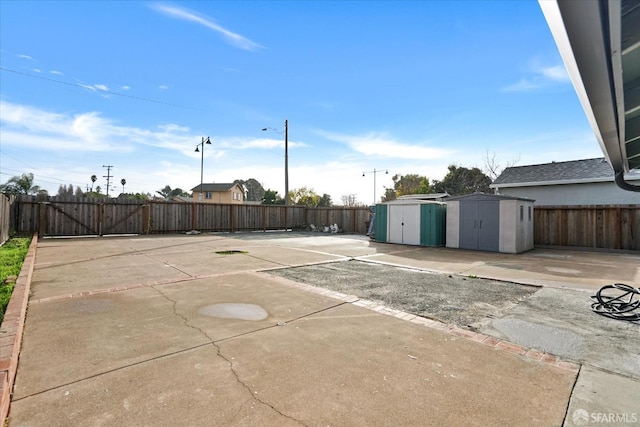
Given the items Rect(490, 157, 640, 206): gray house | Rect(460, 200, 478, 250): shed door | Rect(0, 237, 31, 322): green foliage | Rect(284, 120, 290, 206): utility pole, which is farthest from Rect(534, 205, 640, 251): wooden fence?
Rect(0, 237, 31, 322): green foliage

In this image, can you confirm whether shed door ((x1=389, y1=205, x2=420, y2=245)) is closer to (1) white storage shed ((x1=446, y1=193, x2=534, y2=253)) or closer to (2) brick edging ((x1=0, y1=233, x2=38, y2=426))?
(1) white storage shed ((x1=446, y1=193, x2=534, y2=253))

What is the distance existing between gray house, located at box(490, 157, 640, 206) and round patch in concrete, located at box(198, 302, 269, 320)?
52.6 ft

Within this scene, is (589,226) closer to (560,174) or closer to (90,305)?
(560,174)

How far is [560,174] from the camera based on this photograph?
14.6m

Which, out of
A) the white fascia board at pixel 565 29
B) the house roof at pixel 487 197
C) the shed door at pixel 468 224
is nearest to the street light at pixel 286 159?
the house roof at pixel 487 197

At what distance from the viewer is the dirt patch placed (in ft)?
13.3

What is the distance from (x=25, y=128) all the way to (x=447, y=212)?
21.4 m

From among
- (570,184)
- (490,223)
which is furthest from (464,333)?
(570,184)

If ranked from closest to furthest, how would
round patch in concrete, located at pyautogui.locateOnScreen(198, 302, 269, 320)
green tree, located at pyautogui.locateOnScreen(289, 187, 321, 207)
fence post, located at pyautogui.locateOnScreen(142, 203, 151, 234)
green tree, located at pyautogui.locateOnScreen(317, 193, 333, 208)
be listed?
round patch in concrete, located at pyautogui.locateOnScreen(198, 302, 269, 320)
fence post, located at pyautogui.locateOnScreen(142, 203, 151, 234)
green tree, located at pyautogui.locateOnScreen(289, 187, 321, 207)
green tree, located at pyautogui.locateOnScreen(317, 193, 333, 208)

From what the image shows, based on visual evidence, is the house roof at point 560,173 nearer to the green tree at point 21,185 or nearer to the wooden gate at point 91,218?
the wooden gate at point 91,218

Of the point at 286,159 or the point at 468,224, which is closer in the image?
the point at 468,224

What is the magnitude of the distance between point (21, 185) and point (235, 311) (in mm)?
47394

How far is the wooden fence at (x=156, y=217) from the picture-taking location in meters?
13.3

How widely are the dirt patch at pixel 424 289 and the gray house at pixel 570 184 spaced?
1170 centimetres
